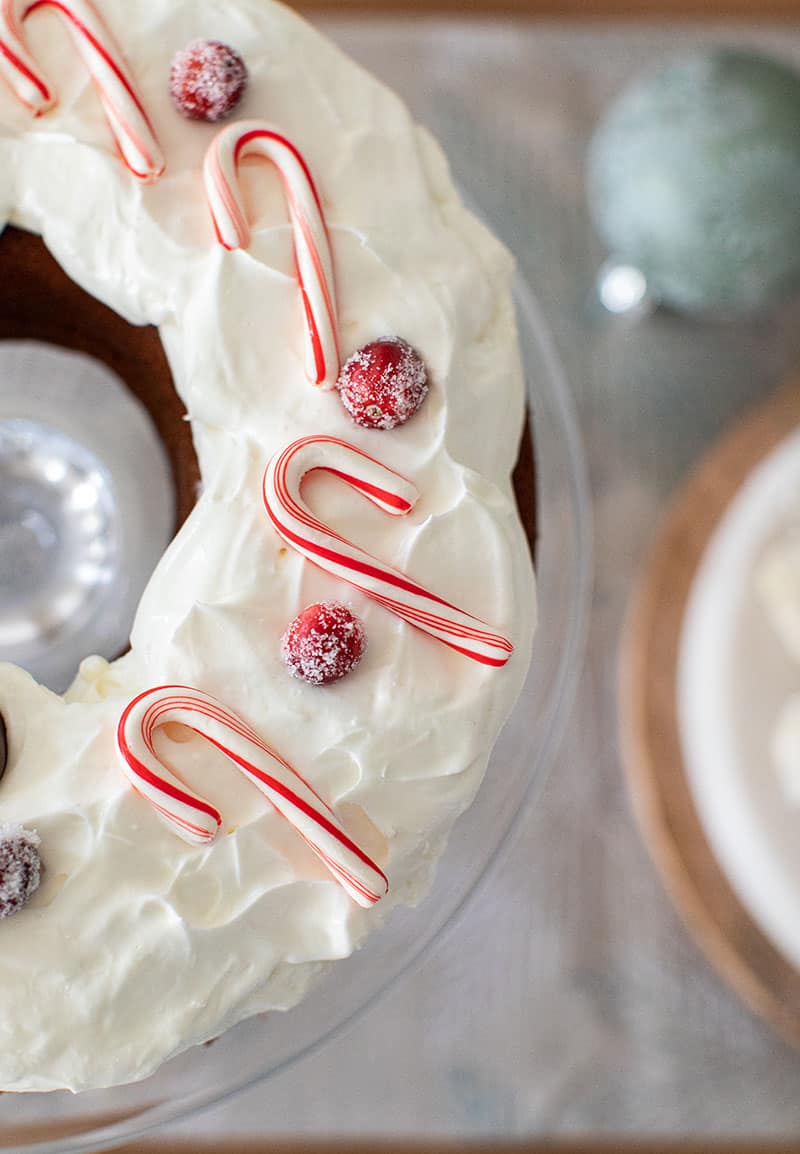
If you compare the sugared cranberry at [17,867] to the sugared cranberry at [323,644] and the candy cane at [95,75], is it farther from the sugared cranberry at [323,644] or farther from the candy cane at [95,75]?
the candy cane at [95,75]

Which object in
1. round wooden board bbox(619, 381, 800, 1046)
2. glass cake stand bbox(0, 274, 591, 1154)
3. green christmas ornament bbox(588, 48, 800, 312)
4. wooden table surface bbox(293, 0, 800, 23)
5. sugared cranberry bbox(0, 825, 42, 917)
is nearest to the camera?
sugared cranberry bbox(0, 825, 42, 917)

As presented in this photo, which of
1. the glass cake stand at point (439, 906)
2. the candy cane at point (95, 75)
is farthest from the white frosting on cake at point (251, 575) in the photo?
the glass cake stand at point (439, 906)

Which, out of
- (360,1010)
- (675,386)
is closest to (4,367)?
(360,1010)

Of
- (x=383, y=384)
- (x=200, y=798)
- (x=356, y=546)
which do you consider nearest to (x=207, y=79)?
(x=383, y=384)

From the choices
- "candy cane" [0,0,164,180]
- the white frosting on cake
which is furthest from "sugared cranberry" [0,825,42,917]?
"candy cane" [0,0,164,180]

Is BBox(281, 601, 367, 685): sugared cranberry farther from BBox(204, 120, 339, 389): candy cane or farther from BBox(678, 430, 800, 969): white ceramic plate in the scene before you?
BBox(678, 430, 800, 969): white ceramic plate

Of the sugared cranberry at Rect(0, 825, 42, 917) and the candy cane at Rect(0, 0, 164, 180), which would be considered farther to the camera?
the candy cane at Rect(0, 0, 164, 180)
